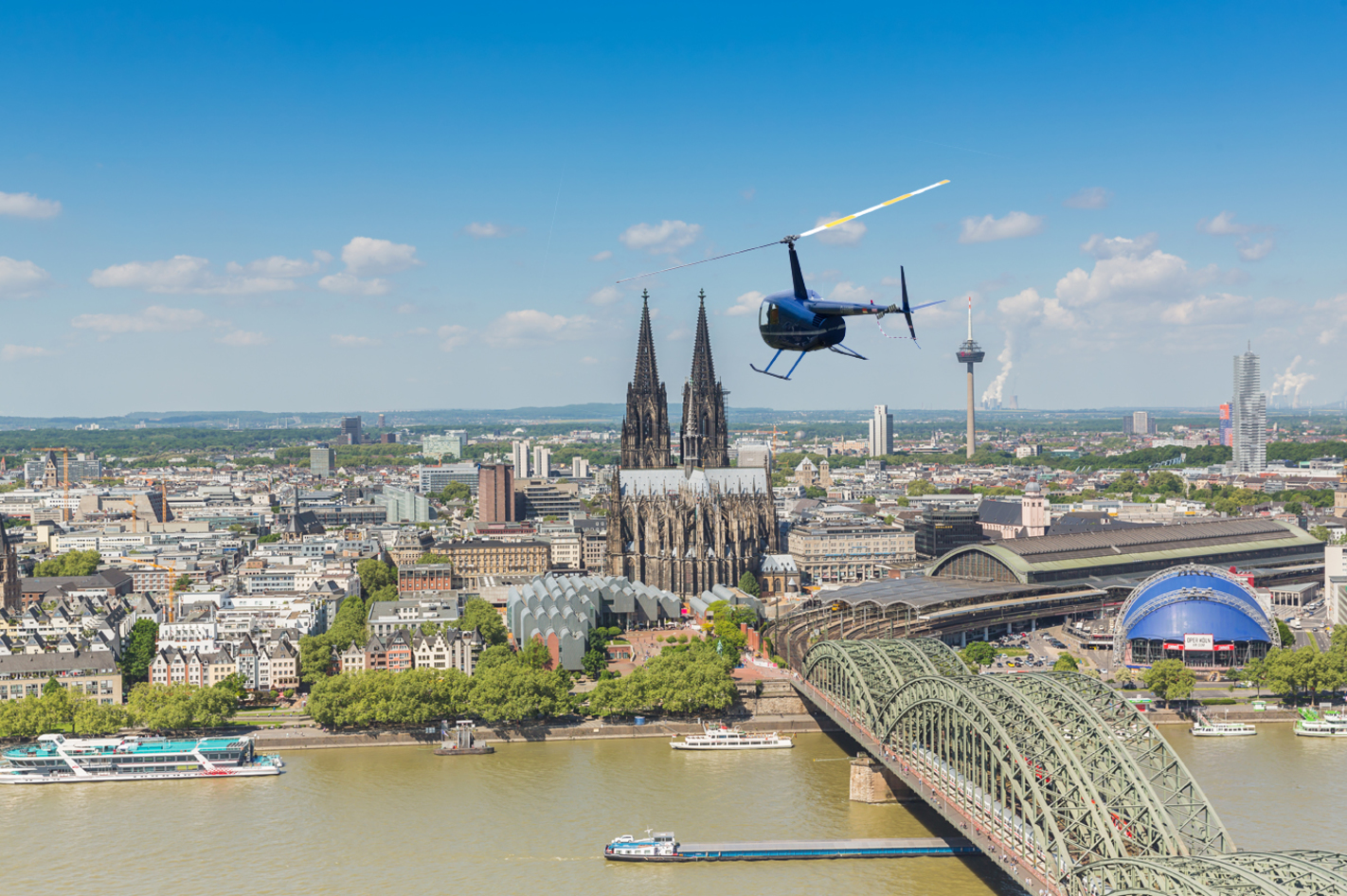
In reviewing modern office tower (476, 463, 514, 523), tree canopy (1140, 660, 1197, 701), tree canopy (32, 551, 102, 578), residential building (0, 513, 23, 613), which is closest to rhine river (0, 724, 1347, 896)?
tree canopy (1140, 660, 1197, 701)

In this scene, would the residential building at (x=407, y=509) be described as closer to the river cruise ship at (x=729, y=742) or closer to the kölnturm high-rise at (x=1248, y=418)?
the river cruise ship at (x=729, y=742)

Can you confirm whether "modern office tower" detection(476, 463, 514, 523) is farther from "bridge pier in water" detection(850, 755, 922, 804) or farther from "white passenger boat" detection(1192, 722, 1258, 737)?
"bridge pier in water" detection(850, 755, 922, 804)

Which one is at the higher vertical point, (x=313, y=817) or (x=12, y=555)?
(x=12, y=555)

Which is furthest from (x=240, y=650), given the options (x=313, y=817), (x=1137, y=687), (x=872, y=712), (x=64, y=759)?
(x=1137, y=687)

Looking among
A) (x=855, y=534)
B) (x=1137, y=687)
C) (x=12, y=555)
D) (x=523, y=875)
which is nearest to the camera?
(x=523, y=875)

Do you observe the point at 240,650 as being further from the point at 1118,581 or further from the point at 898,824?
the point at 1118,581
